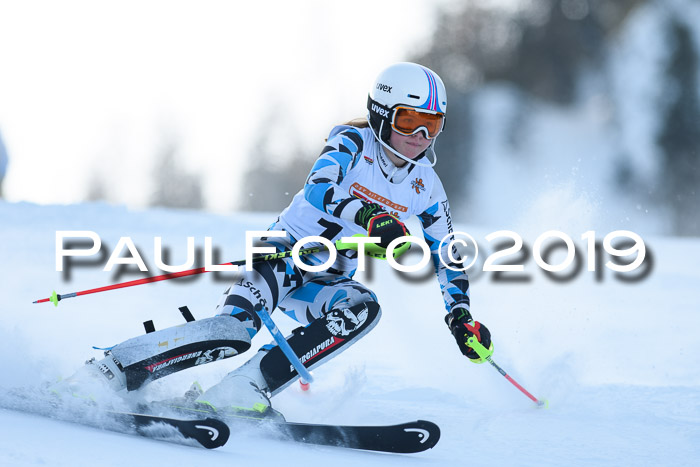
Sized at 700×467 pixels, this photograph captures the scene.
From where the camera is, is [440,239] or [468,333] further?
[440,239]

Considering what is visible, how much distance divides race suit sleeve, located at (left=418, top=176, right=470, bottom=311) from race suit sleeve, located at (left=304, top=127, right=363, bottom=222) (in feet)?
1.68

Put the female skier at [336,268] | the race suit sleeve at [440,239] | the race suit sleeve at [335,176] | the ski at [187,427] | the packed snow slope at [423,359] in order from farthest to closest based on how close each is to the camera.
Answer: the race suit sleeve at [440,239] < the race suit sleeve at [335,176] < the female skier at [336,268] < the packed snow slope at [423,359] < the ski at [187,427]

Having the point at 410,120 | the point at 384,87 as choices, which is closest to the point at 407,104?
the point at 410,120

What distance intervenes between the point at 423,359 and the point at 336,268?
1.81 meters

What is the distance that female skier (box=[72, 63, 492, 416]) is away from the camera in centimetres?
333

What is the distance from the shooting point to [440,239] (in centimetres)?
422

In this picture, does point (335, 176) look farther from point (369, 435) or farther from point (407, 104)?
point (369, 435)

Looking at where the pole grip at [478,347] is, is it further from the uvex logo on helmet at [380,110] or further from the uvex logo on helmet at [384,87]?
the uvex logo on helmet at [384,87]

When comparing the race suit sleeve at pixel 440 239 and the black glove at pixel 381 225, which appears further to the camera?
the race suit sleeve at pixel 440 239

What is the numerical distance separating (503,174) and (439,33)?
436 centimetres

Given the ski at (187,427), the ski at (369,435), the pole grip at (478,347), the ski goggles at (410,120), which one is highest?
the ski goggles at (410,120)

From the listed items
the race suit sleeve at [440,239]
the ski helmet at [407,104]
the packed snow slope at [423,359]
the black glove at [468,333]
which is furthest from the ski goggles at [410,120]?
the packed snow slope at [423,359]

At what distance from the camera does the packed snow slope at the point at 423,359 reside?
3.16 meters

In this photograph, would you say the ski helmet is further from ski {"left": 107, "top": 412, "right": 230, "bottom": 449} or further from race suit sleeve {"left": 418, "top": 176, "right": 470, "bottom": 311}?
ski {"left": 107, "top": 412, "right": 230, "bottom": 449}
